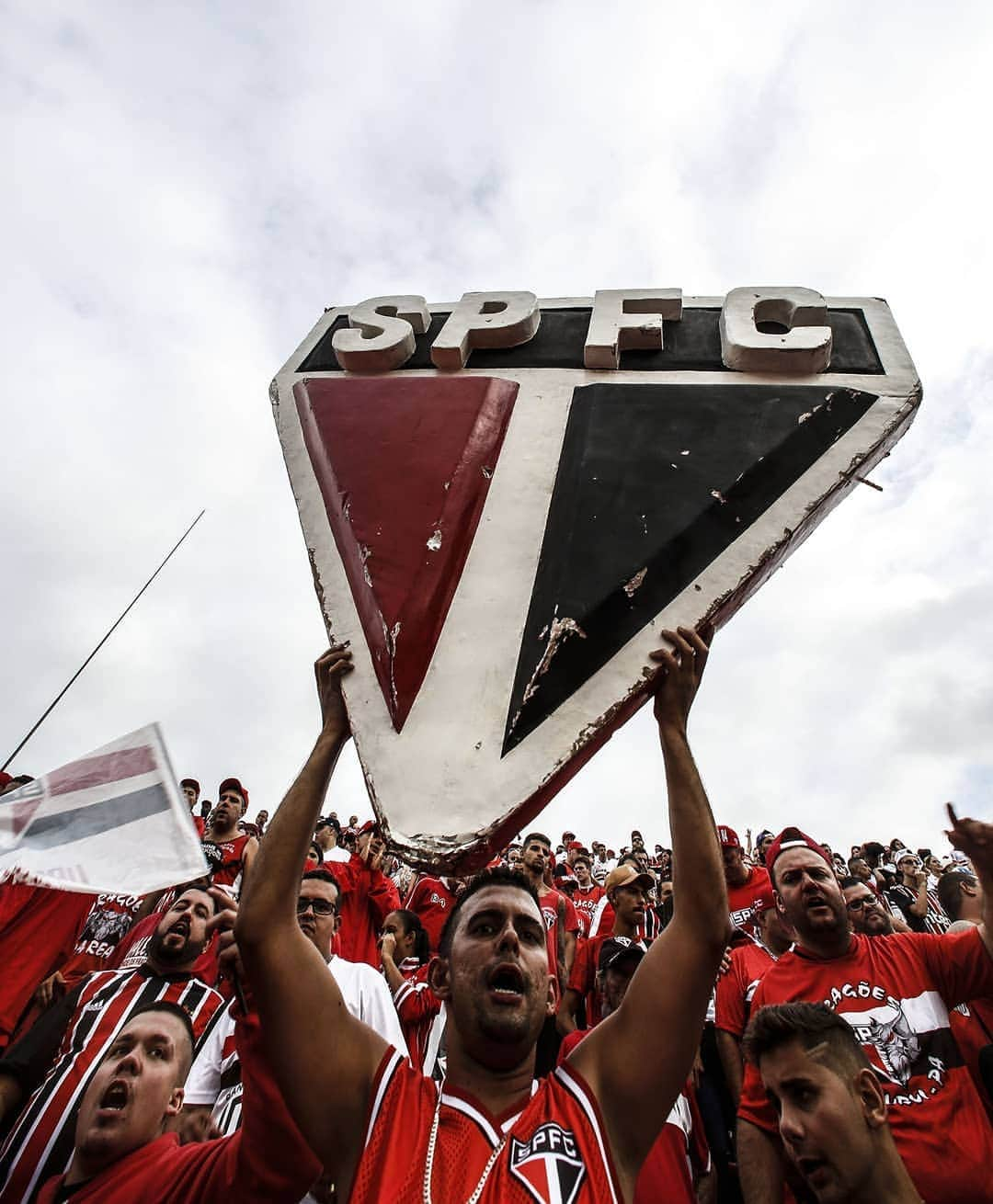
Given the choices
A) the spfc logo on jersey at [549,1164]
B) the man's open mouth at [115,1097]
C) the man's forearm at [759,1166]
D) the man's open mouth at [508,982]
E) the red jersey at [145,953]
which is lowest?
the man's forearm at [759,1166]

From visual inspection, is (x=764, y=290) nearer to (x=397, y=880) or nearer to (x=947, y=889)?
(x=947, y=889)

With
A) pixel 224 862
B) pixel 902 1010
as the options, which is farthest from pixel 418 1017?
pixel 902 1010

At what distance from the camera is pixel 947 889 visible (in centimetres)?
465

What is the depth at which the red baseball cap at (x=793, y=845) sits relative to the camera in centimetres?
334

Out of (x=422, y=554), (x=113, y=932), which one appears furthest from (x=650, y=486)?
(x=113, y=932)

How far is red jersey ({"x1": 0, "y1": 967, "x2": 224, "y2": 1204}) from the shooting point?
8.10 feet

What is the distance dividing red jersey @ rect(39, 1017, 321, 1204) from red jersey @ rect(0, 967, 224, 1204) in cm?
56

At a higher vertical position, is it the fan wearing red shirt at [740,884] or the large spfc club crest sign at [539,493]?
the large spfc club crest sign at [539,493]

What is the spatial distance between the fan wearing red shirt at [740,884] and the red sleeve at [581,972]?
0.99 meters

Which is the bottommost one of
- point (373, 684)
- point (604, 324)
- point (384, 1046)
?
point (384, 1046)

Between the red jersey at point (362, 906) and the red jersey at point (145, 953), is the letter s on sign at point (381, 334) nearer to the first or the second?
the red jersey at point (145, 953)

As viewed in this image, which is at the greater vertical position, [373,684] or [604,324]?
[604,324]

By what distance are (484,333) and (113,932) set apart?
15.3 feet

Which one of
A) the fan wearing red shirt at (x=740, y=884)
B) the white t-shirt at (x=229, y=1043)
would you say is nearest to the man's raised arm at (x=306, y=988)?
the white t-shirt at (x=229, y=1043)
